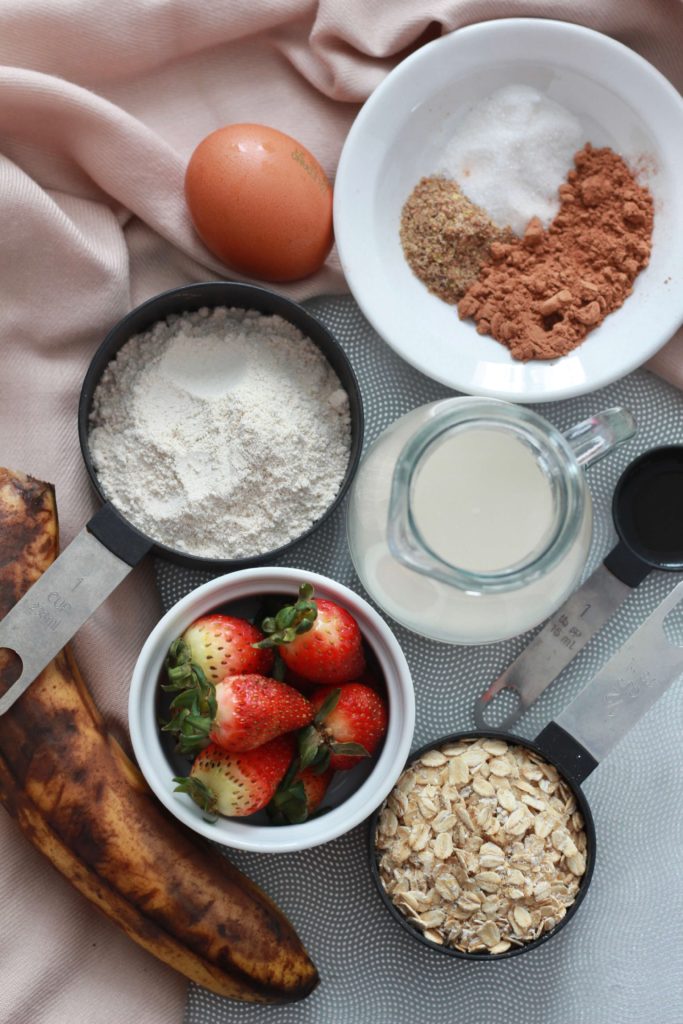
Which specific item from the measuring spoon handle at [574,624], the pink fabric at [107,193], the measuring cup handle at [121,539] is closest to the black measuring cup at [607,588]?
the measuring spoon handle at [574,624]

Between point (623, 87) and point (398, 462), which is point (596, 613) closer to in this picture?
point (398, 462)

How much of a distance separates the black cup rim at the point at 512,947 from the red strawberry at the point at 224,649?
0.19 metres

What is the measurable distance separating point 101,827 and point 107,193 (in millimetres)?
651

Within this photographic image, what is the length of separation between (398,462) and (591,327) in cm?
35

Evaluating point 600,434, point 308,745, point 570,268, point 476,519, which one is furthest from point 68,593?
point 570,268

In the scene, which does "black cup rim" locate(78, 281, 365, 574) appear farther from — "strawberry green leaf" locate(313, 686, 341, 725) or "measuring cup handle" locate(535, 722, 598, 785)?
"measuring cup handle" locate(535, 722, 598, 785)

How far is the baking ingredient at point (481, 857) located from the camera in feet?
3.25

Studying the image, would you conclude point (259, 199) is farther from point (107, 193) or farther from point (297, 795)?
point (297, 795)

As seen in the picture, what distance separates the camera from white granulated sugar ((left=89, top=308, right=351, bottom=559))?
39.8 inches

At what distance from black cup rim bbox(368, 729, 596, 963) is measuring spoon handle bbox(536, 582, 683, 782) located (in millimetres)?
19

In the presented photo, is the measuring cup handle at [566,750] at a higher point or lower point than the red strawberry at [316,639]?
lower

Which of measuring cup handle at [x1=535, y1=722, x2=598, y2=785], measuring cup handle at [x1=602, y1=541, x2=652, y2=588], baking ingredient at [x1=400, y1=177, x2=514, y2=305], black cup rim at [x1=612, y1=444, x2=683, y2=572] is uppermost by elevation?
baking ingredient at [x1=400, y1=177, x2=514, y2=305]

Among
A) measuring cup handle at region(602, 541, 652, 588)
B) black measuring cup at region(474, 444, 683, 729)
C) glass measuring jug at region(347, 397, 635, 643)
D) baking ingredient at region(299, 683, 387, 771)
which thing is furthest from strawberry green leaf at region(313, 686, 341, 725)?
measuring cup handle at region(602, 541, 652, 588)

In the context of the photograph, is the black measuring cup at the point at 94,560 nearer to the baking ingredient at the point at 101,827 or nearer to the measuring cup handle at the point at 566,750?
the baking ingredient at the point at 101,827
